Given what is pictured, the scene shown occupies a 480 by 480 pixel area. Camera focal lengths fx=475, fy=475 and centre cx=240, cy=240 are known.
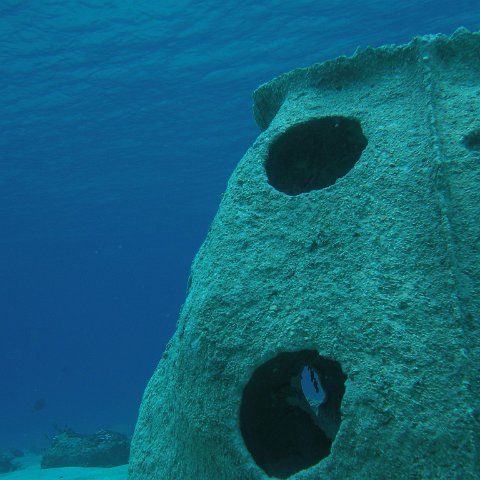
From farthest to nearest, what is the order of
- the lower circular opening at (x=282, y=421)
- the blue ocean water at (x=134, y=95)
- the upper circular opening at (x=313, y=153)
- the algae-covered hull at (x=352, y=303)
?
1. the blue ocean water at (x=134, y=95)
2. the upper circular opening at (x=313, y=153)
3. the lower circular opening at (x=282, y=421)
4. the algae-covered hull at (x=352, y=303)

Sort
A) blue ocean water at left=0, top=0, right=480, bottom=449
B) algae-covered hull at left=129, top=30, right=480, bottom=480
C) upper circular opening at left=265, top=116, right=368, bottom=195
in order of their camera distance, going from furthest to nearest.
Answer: blue ocean water at left=0, top=0, right=480, bottom=449
upper circular opening at left=265, top=116, right=368, bottom=195
algae-covered hull at left=129, top=30, right=480, bottom=480

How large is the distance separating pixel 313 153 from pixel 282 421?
2.41 m

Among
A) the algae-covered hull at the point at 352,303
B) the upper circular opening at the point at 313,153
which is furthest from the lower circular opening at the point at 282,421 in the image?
the upper circular opening at the point at 313,153

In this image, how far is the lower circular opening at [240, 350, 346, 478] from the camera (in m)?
3.24

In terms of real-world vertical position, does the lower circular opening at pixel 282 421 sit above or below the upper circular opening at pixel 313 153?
below

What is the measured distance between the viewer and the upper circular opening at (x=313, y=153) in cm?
415

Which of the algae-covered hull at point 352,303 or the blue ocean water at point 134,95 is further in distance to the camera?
the blue ocean water at point 134,95

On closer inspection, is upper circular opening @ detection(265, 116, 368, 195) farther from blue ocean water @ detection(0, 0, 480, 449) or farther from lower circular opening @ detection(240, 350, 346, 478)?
blue ocean water @ detection(0, 0, 480, 449)

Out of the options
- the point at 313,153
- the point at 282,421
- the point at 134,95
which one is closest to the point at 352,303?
the point at 282,421

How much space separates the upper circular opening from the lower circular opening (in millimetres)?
1658

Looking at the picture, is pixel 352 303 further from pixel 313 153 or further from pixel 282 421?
pixel 313 153

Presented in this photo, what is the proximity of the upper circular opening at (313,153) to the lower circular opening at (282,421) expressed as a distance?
5.44ft

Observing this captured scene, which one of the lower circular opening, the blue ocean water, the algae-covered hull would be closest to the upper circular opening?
the algae-covered hull

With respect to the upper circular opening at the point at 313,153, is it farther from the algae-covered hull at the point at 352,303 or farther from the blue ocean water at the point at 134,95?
the blue ocean water at the point at 134,95
